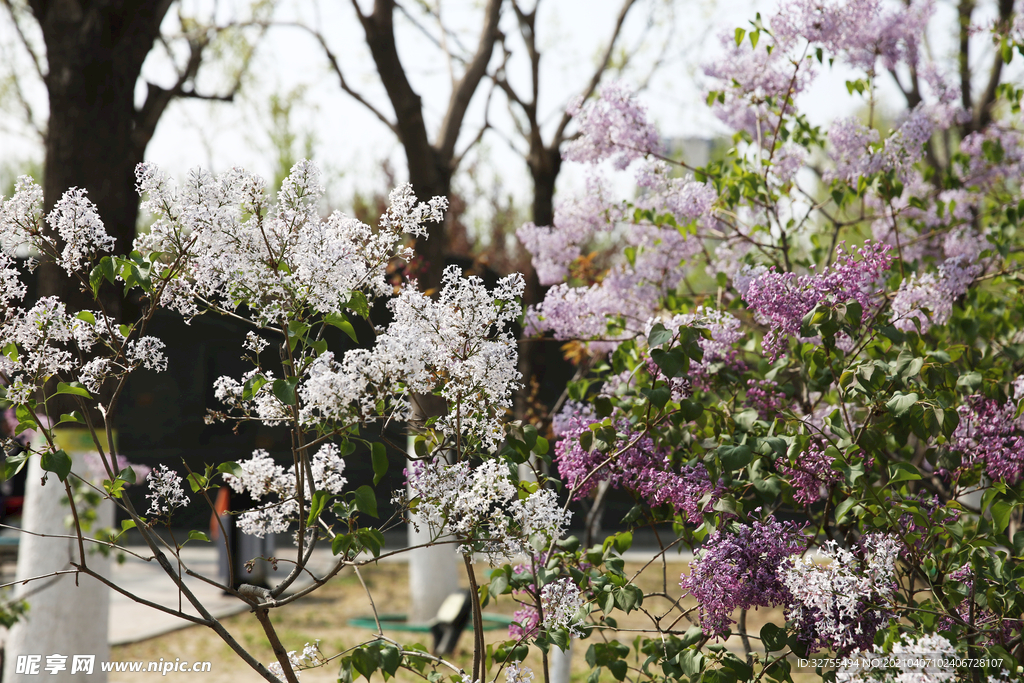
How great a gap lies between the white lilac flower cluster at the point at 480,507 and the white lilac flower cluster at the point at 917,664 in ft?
2.67

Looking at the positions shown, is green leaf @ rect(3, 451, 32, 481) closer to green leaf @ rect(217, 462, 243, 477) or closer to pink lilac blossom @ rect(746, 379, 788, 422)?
green leaf @ rect(217, 462, 243, 477)

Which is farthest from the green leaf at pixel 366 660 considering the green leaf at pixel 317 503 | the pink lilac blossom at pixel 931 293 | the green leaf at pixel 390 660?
the pink lilac blossom at pixel 931 293

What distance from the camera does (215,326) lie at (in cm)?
1138

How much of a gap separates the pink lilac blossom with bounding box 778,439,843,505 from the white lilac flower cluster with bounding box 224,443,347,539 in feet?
4.00

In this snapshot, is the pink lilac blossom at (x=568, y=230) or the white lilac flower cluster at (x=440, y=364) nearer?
the white lilac flower cluster at (x=440, y=364)

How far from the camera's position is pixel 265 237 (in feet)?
5.75

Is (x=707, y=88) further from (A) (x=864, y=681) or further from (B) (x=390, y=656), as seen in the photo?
(B) (x=390, y=656)

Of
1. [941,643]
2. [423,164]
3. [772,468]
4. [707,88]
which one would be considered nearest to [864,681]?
[941,643]

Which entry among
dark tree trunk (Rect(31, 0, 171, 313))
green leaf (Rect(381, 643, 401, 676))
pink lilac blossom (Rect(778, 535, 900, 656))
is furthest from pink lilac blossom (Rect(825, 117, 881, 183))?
dark tree trunk (Rect(31, 0, 171, 313))

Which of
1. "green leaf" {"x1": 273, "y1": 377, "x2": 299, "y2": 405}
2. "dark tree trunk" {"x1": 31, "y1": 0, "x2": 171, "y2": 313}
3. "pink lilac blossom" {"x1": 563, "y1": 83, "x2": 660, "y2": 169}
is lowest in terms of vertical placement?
"green leaf" {"x1": 273, "y1": 377, "x2": 299, "y2": 405}

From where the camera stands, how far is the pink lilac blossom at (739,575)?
7.05 ft

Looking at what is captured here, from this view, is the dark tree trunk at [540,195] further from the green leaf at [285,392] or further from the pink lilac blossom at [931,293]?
the green leaf at [285,392]

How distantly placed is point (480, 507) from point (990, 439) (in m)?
1.51

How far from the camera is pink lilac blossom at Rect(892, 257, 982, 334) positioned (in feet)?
8.74
